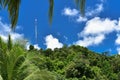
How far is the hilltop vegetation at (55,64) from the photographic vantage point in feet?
68.6

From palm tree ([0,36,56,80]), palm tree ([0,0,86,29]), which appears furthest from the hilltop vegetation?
palm tree ([0,0,86,29])

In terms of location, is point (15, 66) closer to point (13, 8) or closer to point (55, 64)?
point (13, 8)

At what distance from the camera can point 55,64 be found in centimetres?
6309

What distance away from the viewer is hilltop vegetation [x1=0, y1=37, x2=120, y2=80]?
20.9m

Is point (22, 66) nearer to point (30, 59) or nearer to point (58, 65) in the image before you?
point (30, 59)

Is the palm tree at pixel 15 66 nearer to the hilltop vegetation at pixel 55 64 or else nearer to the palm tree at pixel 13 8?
the hilltop vegetation at pixel 55 64

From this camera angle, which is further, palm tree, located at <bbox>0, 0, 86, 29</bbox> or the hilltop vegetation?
the hilltop vegetation

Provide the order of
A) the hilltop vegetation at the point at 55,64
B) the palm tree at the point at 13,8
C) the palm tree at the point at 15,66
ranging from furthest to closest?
the hilltop vegetation at the point at 55,64, the palm tree at the point at 15,66, the palm tree at the point at 13,8

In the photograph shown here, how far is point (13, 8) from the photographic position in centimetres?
406

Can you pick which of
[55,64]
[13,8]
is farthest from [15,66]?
[55,64]

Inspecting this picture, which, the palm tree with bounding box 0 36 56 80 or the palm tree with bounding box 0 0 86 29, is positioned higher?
the palm tree with bounding box 0 36 56 80

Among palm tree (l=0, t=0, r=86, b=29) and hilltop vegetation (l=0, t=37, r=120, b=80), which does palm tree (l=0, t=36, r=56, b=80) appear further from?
palm tree (l=0, t=0, r=86, b=29)

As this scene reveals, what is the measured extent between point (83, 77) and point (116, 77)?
1295 cm

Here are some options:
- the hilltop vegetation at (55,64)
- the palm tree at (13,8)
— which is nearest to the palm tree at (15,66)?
the hilltop vegetation at (55,64)
